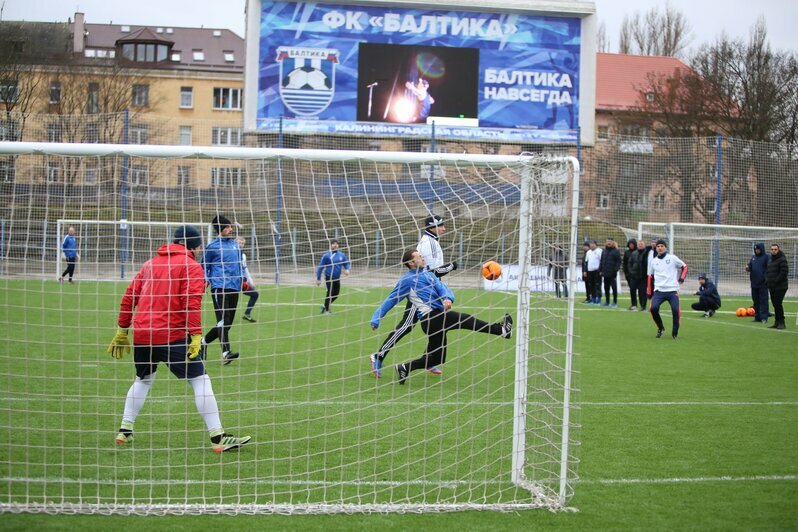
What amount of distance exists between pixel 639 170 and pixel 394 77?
29.5 feet

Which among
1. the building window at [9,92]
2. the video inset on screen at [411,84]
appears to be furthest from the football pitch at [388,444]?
the building window at [9,92]

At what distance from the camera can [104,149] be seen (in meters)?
5.45

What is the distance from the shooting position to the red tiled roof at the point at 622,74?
184ft

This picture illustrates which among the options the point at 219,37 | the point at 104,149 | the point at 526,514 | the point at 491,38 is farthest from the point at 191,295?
the point at 219,37

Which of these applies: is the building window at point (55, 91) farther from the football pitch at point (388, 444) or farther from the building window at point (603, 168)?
the football pitch at point (388, 444)

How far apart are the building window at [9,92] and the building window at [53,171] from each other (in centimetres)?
2184

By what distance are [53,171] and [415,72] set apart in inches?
845

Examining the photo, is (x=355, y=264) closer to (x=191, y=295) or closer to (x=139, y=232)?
(x=191, y=295)

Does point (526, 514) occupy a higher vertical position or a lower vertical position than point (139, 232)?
lower

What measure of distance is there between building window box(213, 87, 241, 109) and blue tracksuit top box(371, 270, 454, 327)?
4854 cm

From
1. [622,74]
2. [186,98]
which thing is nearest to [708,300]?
[622,74]

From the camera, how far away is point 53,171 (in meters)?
7.80

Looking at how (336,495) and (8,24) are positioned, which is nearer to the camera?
(336,495)

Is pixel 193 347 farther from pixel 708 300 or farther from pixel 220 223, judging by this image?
pixel 708 300
